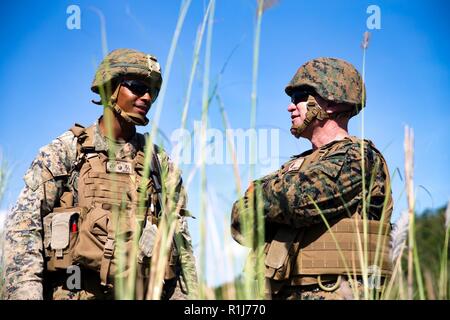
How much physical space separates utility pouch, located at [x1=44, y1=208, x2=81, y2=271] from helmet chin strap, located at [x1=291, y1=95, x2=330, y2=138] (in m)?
1.76

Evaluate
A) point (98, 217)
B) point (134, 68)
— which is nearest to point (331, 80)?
point (134, 68)

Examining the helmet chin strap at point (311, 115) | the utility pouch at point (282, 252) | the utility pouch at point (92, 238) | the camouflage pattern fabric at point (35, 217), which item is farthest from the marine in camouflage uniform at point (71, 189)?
the helmet chin strap at point (311, 115)

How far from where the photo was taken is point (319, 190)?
3.93 meters

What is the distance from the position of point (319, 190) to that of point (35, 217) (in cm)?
184

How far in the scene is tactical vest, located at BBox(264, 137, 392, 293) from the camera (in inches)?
156

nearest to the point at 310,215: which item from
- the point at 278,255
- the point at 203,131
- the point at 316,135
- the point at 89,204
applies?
the point at 278,255

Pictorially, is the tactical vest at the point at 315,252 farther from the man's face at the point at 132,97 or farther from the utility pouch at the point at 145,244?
the man's face at the point at 132,97

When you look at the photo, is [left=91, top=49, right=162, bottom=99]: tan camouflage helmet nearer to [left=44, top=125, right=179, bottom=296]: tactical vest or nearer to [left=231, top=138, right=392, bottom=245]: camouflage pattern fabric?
[left=44, top=125, right=179, bottom=296]: tactical vest

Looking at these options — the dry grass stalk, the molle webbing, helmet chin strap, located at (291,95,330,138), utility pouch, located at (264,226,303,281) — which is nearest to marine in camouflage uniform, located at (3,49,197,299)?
utility pouch, located at (264,226,303,281)

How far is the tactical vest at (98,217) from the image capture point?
4043 mm

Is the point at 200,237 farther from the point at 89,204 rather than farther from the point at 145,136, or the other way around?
the point at 145,136

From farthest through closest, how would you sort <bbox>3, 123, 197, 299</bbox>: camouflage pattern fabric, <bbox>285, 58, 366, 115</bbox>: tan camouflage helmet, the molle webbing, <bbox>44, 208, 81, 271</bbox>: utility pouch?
1. <bbox>285, 58, 366, 115</bbox>: tan camouflage helmet
2. <bbox>44, 208, 81, 271</bbox>: utility pouch
3. the molle webbing
4. <bbox>3, 123, 197, 299</bbox>: camouflage pattern fabric
